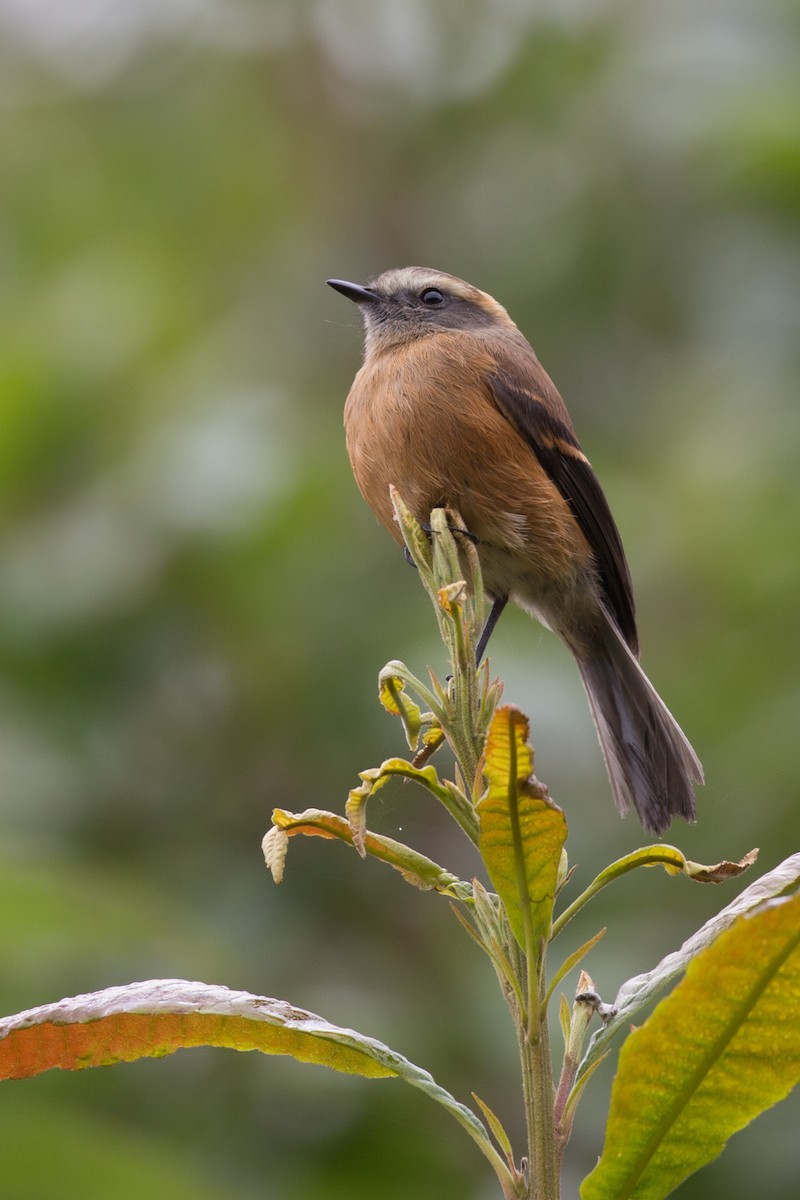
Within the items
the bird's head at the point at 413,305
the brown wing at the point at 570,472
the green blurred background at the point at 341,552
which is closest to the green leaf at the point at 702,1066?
the green blurred background at the point at 341,552

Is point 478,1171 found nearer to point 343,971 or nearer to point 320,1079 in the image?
point 320,1079

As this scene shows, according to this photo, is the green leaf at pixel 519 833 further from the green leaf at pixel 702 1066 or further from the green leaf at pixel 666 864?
the green leaf at pixel 702 1066

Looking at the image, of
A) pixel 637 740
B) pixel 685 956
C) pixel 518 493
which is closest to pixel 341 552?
pixel 518 493

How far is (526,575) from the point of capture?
3432 millimetres

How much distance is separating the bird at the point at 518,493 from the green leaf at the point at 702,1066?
1.54 m

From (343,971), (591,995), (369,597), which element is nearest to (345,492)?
(369,597)

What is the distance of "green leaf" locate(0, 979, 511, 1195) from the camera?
56.6 inches

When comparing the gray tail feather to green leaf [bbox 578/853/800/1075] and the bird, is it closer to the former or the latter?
the bird

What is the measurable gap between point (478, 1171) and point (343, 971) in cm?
80

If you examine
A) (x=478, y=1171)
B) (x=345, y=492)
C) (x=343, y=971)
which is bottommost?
(x=478, y=1171)

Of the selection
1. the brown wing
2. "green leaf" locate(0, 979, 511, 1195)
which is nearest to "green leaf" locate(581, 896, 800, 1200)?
"green leaf" locate(0, 979, 511, 1195)

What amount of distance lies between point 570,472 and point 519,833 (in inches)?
91.2

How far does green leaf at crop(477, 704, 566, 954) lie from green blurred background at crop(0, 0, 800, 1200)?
1.33 meters

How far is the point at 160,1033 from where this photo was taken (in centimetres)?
145
